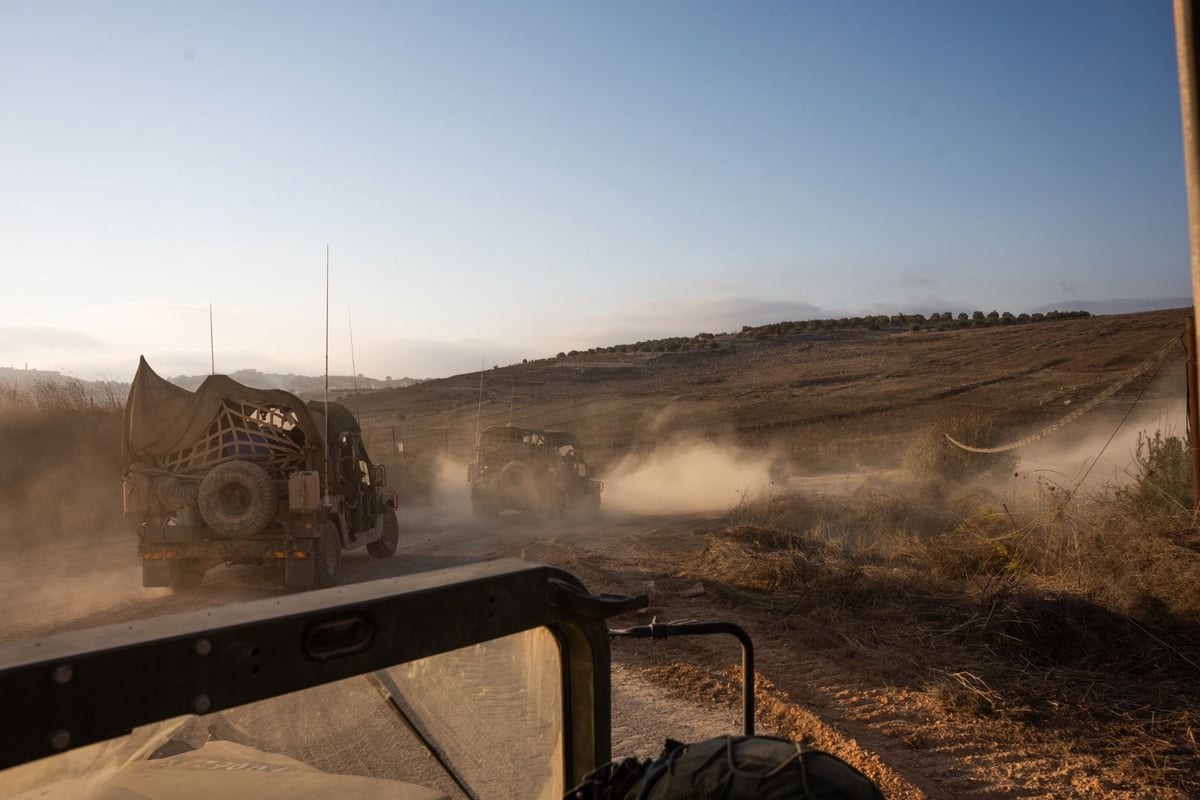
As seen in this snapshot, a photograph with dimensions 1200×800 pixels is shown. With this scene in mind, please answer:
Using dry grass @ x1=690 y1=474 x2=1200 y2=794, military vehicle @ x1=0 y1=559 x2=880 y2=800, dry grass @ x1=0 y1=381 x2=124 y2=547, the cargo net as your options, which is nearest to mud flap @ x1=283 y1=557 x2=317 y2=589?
the cargo net

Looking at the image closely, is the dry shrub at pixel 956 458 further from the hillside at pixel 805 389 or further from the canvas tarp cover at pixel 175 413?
the canvas tarp cover at pixel 175 413

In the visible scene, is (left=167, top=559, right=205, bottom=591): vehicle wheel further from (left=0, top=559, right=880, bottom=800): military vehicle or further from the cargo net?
(left=0, top=559, right=880, bottom=800): military vehicle

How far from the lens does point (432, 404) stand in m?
64.7

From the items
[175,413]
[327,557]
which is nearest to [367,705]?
[327,557]

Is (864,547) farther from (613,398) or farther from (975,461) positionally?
(613,398)

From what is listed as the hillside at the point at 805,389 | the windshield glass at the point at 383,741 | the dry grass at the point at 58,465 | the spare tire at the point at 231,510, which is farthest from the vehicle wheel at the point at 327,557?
the hillside at the point at 805,389

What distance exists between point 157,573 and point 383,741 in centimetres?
1027

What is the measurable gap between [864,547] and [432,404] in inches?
2145

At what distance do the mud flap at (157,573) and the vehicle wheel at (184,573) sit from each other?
0.14ft

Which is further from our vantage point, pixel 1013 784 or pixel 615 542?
pixel 615 542

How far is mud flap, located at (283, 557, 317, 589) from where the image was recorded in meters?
10.8

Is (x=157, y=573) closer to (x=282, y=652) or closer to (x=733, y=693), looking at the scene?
(x=733, y=693)

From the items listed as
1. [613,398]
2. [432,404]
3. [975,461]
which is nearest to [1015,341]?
[613,398]

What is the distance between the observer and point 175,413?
11.0 m
